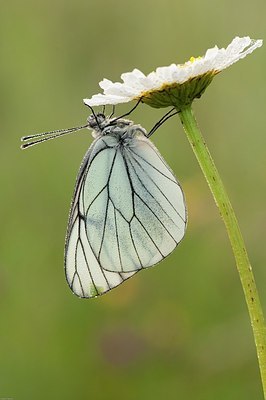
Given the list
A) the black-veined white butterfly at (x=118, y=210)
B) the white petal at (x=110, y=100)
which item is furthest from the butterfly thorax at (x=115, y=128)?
the white petal at (x=110, y=100)

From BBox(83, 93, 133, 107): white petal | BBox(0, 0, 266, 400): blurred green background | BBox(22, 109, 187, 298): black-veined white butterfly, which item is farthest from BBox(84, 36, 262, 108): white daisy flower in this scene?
BBox(0, 0, 266, 400): blurred green background

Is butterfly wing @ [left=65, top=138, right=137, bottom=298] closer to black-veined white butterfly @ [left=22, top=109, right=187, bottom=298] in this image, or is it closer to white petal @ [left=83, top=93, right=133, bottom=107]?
black-veined white butterfly @ [left=22, top=109, right=187, bottom=298]

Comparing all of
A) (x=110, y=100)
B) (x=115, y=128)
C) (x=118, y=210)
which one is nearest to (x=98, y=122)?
(x=115, y=128)

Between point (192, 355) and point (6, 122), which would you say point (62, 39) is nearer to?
point (6, 122)

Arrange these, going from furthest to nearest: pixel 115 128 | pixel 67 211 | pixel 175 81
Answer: pixel 67 211 < pixel 115 128 < pixel 175 81

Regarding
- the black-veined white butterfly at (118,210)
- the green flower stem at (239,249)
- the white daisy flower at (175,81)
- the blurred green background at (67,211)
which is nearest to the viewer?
the green flower stem at (239,249)

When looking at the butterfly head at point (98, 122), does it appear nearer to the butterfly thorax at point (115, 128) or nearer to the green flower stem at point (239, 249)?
the butterfly thorax at point (115, 128)

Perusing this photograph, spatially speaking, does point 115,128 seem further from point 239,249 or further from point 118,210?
point 239,249

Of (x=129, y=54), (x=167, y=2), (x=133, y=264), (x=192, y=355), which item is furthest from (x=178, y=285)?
(x=167, y=2)
